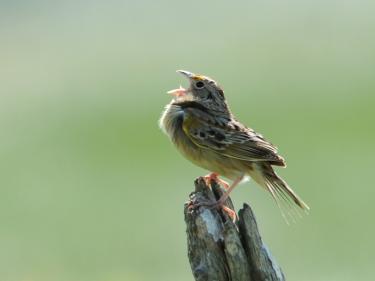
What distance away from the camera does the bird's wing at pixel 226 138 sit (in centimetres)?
1005

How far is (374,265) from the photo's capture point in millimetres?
16781

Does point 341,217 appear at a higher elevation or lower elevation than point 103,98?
lower

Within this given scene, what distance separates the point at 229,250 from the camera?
7.55m

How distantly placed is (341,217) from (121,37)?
2197 centimetres

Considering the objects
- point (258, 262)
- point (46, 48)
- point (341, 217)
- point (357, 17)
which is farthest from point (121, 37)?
point (258, 262)

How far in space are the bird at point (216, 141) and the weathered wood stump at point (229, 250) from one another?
6.46ft

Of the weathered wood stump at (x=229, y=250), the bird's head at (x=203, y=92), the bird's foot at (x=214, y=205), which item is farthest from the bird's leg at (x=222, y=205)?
the bird's head at (x=203, y=92)

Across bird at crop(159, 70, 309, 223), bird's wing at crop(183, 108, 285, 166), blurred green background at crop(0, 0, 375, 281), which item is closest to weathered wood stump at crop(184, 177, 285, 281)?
bird at crop(159, 70, 309, 223)

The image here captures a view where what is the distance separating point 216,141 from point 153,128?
1615cm

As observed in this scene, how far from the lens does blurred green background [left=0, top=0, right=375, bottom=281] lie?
18203 millimetres

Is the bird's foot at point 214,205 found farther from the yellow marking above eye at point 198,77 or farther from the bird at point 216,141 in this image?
the yellow marking above eye at point 198,77

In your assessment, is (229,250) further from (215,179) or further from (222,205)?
(215,179)

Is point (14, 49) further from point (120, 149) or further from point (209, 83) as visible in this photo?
point (209, 83)

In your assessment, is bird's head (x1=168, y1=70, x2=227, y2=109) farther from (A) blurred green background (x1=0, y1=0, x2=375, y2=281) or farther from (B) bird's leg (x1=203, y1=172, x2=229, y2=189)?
(A) blurred green background (x1=0, y1=0, x2=375, y2=281)
